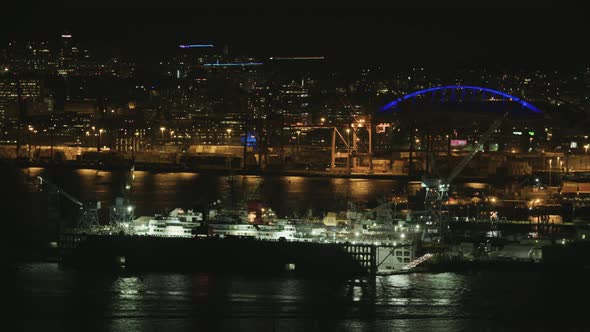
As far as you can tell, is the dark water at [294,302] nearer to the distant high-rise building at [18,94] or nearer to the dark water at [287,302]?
the dark water at [287,302]

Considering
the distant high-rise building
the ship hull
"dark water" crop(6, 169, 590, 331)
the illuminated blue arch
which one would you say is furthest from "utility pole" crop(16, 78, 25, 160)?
"dark water" crop(6, 169, 590, 331)

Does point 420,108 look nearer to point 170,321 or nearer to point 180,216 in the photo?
point 180,216

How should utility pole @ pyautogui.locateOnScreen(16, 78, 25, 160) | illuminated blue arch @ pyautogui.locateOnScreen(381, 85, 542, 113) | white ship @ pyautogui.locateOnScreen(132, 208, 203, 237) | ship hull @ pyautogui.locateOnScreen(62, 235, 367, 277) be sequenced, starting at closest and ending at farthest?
ship hull @ pyautogui.locateOnScreen(62, 235, 367, 277) < white ship @ pyautogui.locateOnScreen(132, 208, 203, 237) < utility pole @ pyautogui.locateOnScreen(16, 78, 25, 160) < illuminated blue arch @ pyautogui.locateOnScreen(381, 85, 542, 113)

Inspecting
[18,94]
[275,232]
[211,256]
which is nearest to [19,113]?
[18,94]

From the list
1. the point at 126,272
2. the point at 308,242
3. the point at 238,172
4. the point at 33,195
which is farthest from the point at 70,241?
the point at 238,172

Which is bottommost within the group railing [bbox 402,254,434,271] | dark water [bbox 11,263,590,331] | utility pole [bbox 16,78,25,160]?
dark water [bbox 11,263,590,331]

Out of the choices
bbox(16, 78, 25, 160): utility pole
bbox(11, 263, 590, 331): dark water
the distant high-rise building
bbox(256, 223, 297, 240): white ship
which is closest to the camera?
bbox(11, 263, 590, 331): dark water

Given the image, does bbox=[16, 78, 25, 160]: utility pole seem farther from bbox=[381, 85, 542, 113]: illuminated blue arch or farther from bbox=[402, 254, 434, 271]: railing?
bbox=[402, 254, 434, 271]: railing
